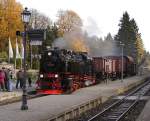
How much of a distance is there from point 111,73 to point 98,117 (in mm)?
40340

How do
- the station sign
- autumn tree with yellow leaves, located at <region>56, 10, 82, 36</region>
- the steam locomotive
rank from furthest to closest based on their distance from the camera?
autumn tree with yellow leaves, located at <region>56, 10, 82, 36</region> → the steam locomotive → the station sign

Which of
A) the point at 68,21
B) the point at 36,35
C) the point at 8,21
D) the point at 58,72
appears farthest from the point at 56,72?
the point at 68,21

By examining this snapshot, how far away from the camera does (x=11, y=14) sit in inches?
3319

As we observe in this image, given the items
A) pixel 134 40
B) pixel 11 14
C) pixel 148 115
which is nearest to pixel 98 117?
pixel 148 115

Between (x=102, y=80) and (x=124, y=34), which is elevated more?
(x=124, y=34)

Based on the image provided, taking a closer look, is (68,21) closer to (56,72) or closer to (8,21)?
(8,21)

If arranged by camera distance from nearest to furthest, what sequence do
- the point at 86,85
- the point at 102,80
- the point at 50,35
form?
the point at 86,85 → the point at 102,80 → the point at 50,35

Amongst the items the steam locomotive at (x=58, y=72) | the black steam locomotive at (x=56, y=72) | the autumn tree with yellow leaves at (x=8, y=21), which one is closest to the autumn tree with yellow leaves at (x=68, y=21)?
the autumn tree with yellow leaves at (x=8, y=21)

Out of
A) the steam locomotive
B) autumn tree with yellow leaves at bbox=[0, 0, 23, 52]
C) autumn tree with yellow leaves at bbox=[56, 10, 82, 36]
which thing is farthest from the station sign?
autumn tree with yellow leaves at bbox=[56, 10, 82, 36]

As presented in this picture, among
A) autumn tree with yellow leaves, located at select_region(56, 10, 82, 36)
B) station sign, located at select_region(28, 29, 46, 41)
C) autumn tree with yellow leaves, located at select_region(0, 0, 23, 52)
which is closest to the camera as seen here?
station sign, located at select_region(28, 29, 46, 41)

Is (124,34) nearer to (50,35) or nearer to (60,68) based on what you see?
(50,35)

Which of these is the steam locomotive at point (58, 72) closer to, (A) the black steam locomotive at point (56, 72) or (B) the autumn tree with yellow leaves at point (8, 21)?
(A) the black steam locomotive at point (56, 72)

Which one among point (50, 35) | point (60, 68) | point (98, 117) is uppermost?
point (50, 35)

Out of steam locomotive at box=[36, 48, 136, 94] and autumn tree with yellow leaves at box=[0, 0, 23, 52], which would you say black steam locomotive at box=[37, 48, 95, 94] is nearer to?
steam locomotive at box=[36, 48, 136, 94]
